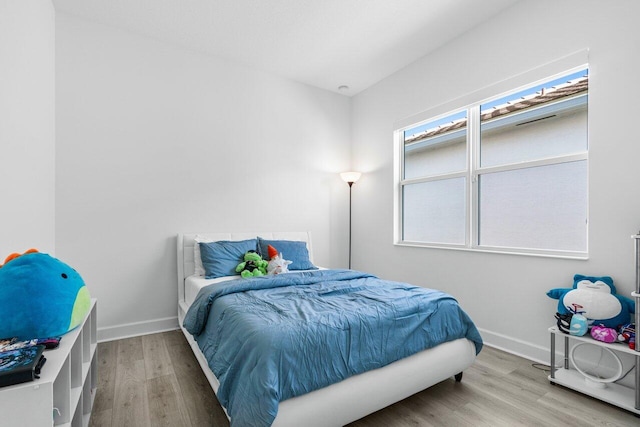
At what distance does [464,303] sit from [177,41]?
378 centimetres

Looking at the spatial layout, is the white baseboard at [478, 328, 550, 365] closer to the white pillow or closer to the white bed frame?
the white bed frame

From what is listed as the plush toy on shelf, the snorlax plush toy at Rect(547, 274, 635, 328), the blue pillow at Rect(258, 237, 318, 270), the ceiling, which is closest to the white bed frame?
the snorlax plush toy at Rect(547, 274, 635, 328)

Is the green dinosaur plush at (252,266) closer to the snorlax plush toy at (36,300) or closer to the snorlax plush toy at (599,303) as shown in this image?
the snorlax plush toy at (36,300)

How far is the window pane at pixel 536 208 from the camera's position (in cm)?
235

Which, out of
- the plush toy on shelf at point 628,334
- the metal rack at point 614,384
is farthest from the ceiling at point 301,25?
the plush toy on shelf at point 628,334

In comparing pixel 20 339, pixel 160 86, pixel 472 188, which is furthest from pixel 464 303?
pixel 160 86

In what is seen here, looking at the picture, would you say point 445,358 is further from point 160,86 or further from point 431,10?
point 160,86

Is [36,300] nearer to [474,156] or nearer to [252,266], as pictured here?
[252,266]

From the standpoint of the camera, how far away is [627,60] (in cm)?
204

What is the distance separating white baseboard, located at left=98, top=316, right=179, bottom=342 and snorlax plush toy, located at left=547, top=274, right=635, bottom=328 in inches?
131

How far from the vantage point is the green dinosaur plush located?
116 inches

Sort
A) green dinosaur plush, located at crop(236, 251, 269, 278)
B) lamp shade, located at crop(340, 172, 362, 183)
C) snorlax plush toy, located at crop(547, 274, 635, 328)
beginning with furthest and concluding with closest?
lamp shade, located at crop(340, 172, 362, 183), green dinosaur plush, located at crop(236, 251, 269, 278), snorlax plush toy, located at crop(547, 274, 635, 328)

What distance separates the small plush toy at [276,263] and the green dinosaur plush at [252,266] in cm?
6

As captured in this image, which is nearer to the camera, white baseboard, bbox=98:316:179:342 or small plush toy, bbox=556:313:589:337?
small plush toy, bbox=556:313:589:337
